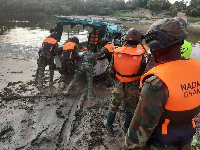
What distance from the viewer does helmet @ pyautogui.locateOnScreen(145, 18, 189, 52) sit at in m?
1.44

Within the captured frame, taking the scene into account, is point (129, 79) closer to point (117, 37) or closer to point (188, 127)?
point (188, 127)

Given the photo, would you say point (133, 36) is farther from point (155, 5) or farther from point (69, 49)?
point (155, 5)

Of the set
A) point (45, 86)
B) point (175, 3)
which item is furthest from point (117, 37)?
point (175, 3)

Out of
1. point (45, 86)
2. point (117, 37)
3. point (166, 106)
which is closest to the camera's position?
point (166, 106)

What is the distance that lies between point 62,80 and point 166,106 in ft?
20.0

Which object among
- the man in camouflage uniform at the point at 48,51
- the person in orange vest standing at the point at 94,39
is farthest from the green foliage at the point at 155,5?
the man in camouflage uniform at the point at 48,51

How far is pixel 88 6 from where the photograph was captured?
79250 mm

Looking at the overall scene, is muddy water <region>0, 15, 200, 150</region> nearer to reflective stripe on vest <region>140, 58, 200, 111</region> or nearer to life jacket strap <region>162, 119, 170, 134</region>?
life jacket strap <region>162, 119, 170, 134</region>

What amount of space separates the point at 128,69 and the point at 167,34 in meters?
1.85

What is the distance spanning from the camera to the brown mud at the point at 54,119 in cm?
354

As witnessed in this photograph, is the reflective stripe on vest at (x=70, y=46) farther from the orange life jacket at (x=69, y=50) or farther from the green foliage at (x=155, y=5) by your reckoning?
the green foliage at (x=155, y=5)

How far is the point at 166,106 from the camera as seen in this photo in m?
1.40

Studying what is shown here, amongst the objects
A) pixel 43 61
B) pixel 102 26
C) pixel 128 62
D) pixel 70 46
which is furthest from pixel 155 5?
pixel 128 62

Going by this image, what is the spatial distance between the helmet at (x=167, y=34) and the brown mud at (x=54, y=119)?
8.49 feet
